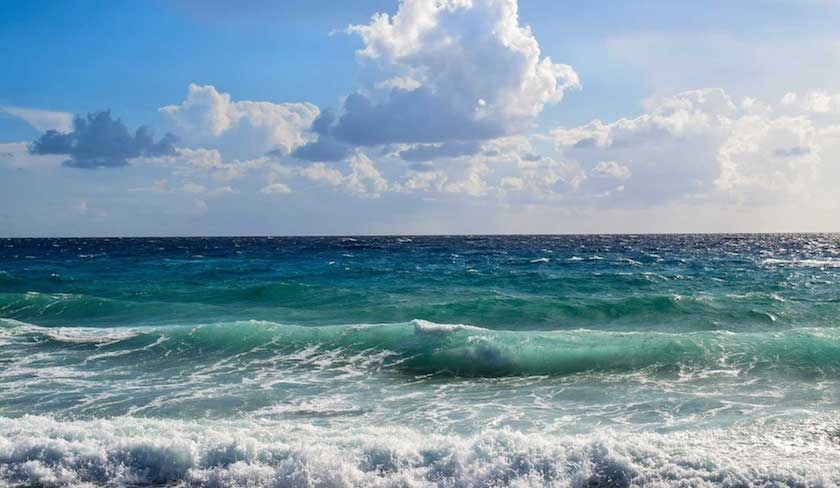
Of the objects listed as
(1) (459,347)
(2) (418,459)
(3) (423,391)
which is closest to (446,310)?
(1) (459,347)

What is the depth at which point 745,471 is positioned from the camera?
31.1ft

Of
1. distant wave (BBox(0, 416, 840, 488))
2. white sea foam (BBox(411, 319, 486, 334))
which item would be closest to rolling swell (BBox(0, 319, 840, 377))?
white sea foam (BBox(411, 319, 486, 334))

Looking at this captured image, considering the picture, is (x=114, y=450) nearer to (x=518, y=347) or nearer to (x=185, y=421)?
(x=185, y=421)

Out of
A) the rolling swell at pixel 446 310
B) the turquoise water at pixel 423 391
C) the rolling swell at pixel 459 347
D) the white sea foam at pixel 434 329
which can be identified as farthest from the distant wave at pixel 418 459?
the rolling swell at pixel 446 310

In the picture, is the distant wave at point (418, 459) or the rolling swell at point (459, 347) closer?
the distant wave at point (418, 459)

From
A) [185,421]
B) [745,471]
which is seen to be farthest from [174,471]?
[745,471]

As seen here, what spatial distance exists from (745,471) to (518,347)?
30.3 feet

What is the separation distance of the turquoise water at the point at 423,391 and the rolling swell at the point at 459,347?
83mm

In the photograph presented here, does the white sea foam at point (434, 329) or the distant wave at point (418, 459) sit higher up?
the white sea foam at point (434, 329)

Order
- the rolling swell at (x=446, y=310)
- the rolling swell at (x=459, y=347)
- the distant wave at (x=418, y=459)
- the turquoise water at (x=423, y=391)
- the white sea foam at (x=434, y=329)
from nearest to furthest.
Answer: the distant wave at (x=418, y=459)
the turquoise water at (x=423, y=391)
the rolling swell at (x=459, y=347)
the white sea foam at (x=434, y=329)
the rolling swell at (x=446, y=310)

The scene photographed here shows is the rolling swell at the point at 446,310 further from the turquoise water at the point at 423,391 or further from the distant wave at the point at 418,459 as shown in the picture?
the distant wave at the point at 418,459

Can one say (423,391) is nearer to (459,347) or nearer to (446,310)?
(459,347)

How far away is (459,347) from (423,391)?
3715 mm

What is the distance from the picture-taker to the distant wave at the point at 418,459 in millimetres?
9625
